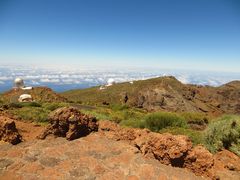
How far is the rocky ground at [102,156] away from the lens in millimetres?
6469

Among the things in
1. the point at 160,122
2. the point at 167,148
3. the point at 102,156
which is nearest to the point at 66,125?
the point at 102,156

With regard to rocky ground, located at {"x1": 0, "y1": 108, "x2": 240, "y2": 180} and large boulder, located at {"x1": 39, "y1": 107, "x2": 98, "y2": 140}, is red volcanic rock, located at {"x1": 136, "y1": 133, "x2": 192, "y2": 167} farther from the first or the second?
large boulder, located at {"x1": 39, "y1": 107, "x2": 98, "y2": 140}

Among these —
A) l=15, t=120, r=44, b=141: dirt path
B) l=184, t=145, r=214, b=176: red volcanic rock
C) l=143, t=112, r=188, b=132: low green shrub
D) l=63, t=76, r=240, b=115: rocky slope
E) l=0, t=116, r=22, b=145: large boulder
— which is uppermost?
l=0, t=116, r=22, b=145: large boulder

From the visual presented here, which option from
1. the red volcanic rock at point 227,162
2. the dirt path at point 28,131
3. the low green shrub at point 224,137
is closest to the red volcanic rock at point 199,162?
the red volcanic rock at point 227,162

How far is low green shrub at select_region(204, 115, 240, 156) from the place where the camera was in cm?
1082

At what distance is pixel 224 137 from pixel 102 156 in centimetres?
635

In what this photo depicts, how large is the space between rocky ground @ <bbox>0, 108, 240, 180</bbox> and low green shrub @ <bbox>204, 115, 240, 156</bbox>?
1.57 meters

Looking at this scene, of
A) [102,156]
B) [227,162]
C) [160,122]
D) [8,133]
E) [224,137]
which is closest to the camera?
[102,156]

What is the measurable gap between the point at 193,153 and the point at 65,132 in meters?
4.12

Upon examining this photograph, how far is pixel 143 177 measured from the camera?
254 inches

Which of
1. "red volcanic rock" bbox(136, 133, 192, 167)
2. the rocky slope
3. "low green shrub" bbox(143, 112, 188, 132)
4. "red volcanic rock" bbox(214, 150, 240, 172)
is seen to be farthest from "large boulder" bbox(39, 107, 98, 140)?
the rocky slope

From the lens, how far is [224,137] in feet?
36.6

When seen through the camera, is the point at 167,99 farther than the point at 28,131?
Yes

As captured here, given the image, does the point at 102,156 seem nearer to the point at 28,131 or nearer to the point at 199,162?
the point at 199,162
